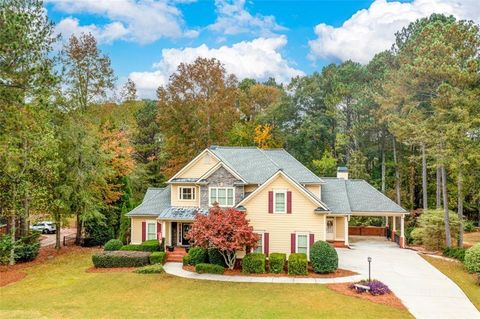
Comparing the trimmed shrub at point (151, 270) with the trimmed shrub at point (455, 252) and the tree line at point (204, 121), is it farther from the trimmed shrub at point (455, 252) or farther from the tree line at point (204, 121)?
the trimmed shrub at point (455, 252)

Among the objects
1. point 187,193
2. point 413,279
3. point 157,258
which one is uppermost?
point 187,193

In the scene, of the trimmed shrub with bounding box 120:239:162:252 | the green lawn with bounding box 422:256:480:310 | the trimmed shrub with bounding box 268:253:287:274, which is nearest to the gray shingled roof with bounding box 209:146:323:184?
the trimmed shrub with bounding box 268:253:287:274

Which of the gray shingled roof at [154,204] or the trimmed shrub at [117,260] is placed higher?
the gray shingled roof at [154,204]

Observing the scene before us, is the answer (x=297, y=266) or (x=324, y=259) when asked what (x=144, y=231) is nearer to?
(x=297, y=266)

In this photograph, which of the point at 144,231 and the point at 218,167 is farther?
the point at 144,231

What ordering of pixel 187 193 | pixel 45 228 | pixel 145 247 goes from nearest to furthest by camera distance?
pixel 145 247 → pixel 187 193 → pixel 45 228

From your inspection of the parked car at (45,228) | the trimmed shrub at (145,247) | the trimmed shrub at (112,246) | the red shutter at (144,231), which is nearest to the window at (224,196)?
the trimmed shrub at (145,247)

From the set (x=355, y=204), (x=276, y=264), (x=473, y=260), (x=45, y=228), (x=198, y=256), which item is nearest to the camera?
(x=473, y=260)

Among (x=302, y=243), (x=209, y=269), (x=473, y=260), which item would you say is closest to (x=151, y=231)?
(x=209, y=269)

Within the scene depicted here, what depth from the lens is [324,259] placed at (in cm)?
2267

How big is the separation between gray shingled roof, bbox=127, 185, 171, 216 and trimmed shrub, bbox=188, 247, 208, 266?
609 cm

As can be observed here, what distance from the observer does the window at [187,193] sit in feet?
97.8

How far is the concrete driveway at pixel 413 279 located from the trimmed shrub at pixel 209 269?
736 cm

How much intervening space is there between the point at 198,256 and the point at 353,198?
47.4 feet
